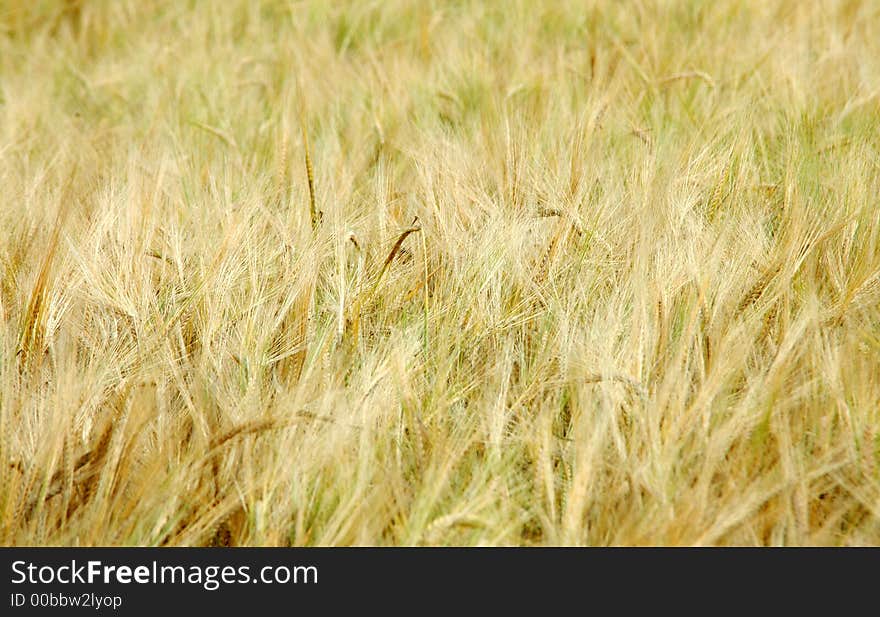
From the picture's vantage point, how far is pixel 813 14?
2570mm

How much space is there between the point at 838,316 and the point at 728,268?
0.56 ft

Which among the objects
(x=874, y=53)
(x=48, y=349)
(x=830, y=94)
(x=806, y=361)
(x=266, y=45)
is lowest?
(x=806, y=361)

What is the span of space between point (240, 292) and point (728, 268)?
75cm

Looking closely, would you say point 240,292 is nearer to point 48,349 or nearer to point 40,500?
point 48,349

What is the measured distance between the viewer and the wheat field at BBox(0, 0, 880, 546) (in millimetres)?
1047

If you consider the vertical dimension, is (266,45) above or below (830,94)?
above

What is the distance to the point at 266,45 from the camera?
2777 mm

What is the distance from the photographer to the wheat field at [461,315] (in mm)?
1047

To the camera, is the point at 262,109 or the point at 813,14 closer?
the point at 262,109

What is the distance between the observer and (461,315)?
1.34m

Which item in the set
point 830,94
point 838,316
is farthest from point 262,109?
point 838,316
